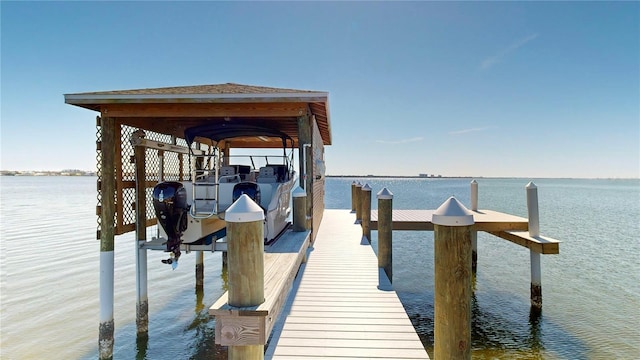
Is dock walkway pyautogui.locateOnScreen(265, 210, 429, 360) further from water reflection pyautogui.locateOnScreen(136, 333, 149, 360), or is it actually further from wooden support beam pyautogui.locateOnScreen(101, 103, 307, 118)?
water reflection pyautogui.locateOnScreen(136, 333, 149, 360)

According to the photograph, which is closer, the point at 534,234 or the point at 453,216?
the point at 453,216

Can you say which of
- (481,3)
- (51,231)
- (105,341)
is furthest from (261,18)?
(51,231)

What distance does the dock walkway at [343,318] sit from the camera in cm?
333

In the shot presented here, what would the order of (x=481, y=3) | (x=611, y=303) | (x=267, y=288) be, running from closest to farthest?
(x=267, y=288), (x=611, y=303), (x=481, y=3)

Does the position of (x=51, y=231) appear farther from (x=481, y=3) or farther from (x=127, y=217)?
(x=481, y=3)

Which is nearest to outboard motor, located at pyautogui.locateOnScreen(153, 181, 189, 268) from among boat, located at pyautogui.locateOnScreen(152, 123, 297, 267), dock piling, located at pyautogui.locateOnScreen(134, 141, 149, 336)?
boat, located at pyautogui.locateOnScreen(152, 123, 297, 267)

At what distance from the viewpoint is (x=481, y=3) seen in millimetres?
13398

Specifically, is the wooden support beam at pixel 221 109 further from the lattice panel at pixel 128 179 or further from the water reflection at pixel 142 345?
the water reflection at pixel 142 345

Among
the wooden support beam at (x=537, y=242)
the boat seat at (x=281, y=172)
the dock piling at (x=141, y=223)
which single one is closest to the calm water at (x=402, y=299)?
the dock piling at (x=141, y=223)

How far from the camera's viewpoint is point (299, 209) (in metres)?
6.95

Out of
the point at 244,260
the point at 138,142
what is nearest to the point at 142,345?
the point at 138,142

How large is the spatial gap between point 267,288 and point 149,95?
471 cm

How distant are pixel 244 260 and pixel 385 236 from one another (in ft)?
14.5

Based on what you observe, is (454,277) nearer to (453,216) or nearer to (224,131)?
(453,216)
